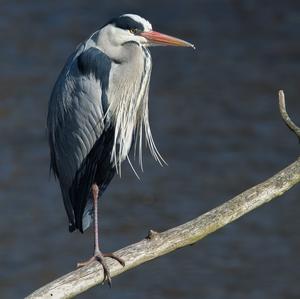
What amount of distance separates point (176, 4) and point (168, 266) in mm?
2953

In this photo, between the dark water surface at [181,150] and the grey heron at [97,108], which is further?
the dark water surface at [181,150]

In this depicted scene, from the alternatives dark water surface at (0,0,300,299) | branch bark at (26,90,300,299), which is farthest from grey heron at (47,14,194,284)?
dark water surface at (0,0,300,299)

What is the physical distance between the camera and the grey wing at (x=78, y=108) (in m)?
4.27

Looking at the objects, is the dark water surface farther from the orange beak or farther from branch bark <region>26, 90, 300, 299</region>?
branch bark <region>26, 90, 300, 299</region>

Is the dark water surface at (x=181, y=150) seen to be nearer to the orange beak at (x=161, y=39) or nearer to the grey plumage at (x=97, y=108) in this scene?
the grey plumage at (x=97, y=108)

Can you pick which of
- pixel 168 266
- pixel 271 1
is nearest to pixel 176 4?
pixel 271 1

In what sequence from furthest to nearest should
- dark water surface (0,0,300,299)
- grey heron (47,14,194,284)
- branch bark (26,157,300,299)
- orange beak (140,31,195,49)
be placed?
dark water surface (0,0,300,299) < grey heron (47,14,194,284) < orange beak (140,31,195,49) < branch bark (26,157,300,299)

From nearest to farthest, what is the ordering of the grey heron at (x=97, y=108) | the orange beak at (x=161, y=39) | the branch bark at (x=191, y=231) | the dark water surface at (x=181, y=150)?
the branch bark at (x=191, y=231) → the orange beak at (x=161, y=39) → the grey heron at (x=97, y=108) → the dark water surface at (x=181, y=150)

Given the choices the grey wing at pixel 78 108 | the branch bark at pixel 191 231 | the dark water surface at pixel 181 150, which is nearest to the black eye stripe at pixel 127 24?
the grey wing at pixel 78 108

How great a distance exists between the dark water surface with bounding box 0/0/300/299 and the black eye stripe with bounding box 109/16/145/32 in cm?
280

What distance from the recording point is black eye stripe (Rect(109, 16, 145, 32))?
4.14 metres

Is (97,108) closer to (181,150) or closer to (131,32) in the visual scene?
(131,32)

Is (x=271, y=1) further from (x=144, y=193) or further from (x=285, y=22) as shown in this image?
(x=144, y=193)

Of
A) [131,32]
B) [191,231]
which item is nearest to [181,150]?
[131,32]
